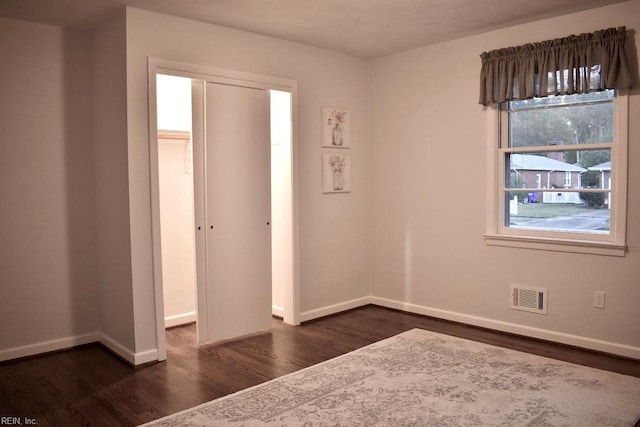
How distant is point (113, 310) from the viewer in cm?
397

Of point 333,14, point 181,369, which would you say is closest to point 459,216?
point 333,14

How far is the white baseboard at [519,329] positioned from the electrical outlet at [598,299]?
0.26 m

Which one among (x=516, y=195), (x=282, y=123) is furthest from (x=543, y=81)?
(x=282, y=123)

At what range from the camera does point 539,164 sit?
4141 millimetres

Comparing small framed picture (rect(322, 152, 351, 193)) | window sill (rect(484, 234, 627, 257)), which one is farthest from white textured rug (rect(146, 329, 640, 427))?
small framed picture (rect(322, 152, 351, 193))

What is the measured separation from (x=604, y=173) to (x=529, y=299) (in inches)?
44.3

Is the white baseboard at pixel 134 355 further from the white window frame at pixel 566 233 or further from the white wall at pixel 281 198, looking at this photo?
the white window frame at pixel 566 233

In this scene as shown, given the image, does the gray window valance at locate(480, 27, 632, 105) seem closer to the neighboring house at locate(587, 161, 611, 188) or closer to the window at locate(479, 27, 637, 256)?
the window at locate(479, 27, 637, 256)

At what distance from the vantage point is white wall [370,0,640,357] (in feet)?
12.3

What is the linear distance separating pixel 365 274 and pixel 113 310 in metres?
2.46

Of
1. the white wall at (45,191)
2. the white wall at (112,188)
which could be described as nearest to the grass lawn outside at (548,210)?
the white wall at (112,188)

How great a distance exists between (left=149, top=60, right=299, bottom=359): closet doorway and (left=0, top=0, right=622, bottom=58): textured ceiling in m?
0.45

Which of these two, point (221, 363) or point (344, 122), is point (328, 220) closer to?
point (344, 122)

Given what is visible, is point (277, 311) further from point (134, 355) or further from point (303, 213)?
point (134, 355)
